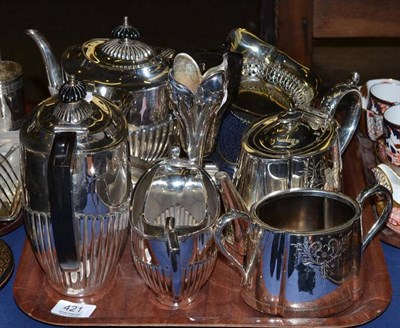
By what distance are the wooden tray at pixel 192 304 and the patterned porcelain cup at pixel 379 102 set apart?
0.25 metres

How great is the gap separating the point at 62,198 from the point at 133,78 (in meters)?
0.25

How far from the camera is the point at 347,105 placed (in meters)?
1.19

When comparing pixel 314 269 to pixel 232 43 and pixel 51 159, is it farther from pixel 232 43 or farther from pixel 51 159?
pixel 232 43

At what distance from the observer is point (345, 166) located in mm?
1229

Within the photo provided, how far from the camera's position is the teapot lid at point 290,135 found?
3.27 ft

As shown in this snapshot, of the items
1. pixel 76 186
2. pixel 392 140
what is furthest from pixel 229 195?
pixel 392 140

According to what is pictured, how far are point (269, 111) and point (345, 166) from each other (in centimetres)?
13

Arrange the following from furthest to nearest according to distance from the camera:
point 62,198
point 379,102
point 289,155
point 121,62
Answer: point 379,102 → point 121,62 → point 289,155 → point 62,198

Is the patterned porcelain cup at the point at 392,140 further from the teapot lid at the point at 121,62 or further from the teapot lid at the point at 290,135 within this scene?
the teapot lid at the point at 121,62

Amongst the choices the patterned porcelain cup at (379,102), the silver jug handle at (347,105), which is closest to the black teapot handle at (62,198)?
the silver jug handle at (347,105)

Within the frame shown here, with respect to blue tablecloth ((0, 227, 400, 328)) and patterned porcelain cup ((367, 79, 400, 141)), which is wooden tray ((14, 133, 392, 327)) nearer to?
blue tablecloth ((0, 227, 400, 328))

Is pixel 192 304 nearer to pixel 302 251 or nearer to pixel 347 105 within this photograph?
pixel 302 251

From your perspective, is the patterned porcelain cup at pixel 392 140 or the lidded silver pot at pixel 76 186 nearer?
the lidded silver pot at pixel 76 186

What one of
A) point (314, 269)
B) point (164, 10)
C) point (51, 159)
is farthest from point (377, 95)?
point (164, 10)
